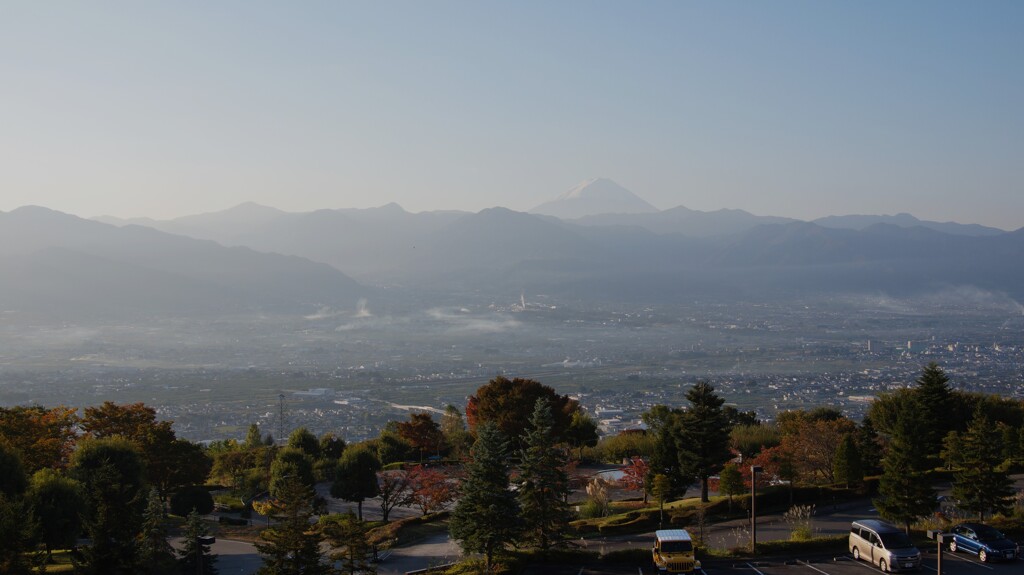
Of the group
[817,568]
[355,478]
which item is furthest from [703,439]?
[355,478]

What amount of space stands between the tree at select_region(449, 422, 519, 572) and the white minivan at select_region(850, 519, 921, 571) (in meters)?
7.57

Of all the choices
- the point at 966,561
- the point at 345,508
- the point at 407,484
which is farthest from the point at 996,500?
the point at 345,508

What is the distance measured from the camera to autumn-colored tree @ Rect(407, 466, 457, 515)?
25.2 m

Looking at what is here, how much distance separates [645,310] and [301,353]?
A: 75.4 meters

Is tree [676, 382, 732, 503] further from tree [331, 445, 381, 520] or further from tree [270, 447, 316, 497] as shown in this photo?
tree [270, 447, 316, 497]

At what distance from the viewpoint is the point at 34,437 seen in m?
25.6

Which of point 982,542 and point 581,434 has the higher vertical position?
point 982,542

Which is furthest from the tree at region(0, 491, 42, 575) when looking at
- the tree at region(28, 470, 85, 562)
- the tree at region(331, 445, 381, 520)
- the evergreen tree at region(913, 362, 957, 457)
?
the evergreen tree at region(913, 362, 957, 457)

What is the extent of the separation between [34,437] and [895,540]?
25555mm

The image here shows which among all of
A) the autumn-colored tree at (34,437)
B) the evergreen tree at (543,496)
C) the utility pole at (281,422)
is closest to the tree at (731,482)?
the evergreen tree at (543,496)

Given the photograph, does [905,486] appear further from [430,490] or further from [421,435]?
[421,435]

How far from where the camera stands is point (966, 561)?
16516 mm

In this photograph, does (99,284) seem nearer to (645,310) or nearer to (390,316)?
(390,316)

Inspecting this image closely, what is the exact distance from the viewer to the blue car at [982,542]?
53.3 feet
